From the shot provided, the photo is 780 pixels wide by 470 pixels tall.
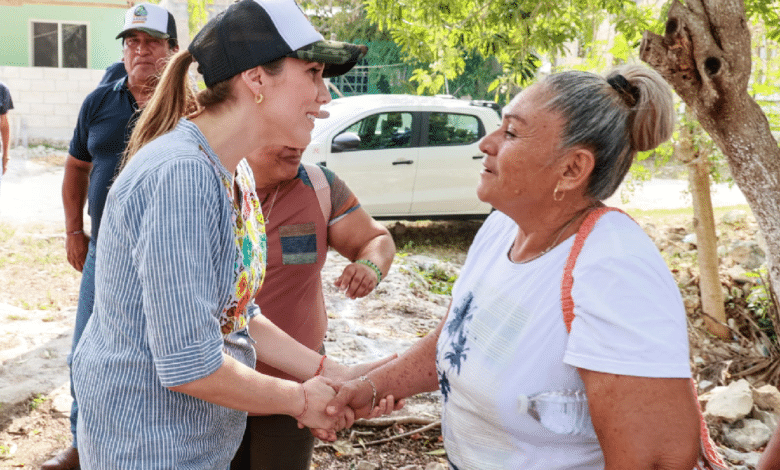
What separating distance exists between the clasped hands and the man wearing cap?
68.0 inches

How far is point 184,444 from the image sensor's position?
1.82 metres

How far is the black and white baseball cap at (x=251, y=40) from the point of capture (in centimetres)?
184

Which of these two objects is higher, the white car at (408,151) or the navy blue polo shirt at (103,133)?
the navy blue polo shirt at (103,133)

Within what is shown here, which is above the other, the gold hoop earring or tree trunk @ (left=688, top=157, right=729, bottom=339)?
the gold hoop earring

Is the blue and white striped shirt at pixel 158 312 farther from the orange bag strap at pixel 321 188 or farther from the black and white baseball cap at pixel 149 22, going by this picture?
the black and white baseball cap at pixel 149 22

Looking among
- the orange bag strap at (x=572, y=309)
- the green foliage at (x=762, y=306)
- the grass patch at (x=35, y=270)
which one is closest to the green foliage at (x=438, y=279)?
the green foliage at (x=762, y=306)

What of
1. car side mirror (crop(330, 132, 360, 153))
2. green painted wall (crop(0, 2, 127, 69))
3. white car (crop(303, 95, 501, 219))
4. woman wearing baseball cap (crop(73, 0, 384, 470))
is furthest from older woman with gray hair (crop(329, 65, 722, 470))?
green painted wall (crop(0, 2, 127, 69))

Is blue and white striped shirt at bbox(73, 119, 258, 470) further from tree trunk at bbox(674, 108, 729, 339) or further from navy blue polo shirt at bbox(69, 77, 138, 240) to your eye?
tree trunk at bbox(674, 108, 729, 339)

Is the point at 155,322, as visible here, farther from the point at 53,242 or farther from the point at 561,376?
the point at 53,242

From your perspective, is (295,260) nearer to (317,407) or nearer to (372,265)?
(372,265)

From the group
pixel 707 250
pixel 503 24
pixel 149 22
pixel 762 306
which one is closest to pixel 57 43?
pixel 503 24

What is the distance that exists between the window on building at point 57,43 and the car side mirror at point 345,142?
39.1 ft

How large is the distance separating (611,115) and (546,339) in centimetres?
61

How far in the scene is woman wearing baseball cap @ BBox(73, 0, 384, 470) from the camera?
5.30ft
